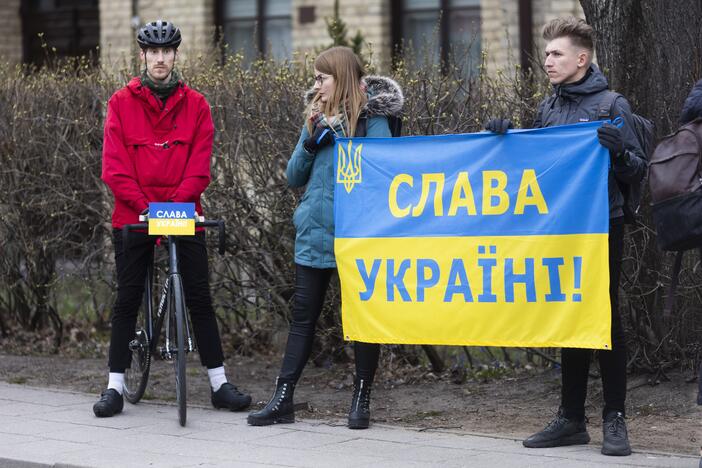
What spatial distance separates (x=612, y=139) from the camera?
610cm

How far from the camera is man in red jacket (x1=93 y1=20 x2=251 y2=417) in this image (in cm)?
753

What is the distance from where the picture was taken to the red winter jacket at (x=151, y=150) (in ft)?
24.7

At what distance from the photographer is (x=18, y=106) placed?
992cm

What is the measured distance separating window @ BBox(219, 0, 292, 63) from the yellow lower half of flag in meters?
12.1

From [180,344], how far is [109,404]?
2.25 ft

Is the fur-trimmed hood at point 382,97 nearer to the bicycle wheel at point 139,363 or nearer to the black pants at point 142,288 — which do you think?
the black pants at point 142,288

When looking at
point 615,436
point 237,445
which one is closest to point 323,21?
point 237,445

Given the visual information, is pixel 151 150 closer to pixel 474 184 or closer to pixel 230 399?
pixel 230 399

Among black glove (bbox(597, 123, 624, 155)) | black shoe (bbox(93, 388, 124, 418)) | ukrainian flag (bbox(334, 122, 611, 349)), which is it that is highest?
black glove (bbox(597, 123, 624, 155))

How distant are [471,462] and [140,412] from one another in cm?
237

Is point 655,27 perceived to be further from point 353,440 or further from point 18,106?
point 18,106

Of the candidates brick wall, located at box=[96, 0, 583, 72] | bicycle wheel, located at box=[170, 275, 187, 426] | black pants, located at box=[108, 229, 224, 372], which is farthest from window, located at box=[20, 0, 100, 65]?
bicycle wheel, located at box=[170, 275, 187, 426]

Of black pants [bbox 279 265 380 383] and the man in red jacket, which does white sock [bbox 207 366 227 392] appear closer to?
the man in red jacket

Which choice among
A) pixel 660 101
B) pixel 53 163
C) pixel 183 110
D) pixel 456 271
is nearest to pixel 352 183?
pixel 456 271
